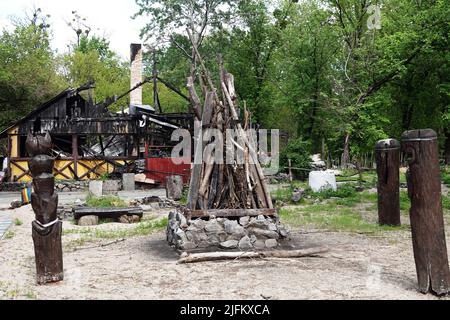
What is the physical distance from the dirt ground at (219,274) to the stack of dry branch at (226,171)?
1.10 metres

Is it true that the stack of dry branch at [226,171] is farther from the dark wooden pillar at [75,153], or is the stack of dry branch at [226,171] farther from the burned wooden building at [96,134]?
the dark wooden pillar at [75,153]

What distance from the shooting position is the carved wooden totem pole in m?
6.60

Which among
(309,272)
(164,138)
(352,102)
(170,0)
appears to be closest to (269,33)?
(170,0)

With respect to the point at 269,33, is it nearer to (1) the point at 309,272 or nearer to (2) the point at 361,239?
(2) the point at 361,239

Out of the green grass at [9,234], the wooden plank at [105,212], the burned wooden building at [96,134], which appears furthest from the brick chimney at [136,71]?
the green grass at [9,234]

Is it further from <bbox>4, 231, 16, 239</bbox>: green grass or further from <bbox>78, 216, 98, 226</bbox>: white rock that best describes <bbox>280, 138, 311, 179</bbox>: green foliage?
<bbox>4, 231, 16, 239</bbox>: green grass

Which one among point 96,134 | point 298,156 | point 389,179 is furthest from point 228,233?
point 96,134

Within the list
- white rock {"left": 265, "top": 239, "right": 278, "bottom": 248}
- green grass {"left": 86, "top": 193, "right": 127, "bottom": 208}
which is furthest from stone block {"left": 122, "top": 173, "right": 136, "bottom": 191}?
white rock {"left": 265, "top": 239, "right": 278, "bottom": 248}

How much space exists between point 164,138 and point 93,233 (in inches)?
608

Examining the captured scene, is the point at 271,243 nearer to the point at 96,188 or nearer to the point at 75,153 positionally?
the point at 96,188

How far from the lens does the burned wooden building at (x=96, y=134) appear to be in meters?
25.2

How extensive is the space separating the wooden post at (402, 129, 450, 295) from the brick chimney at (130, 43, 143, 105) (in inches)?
1032

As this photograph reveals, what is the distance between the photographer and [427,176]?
6.00 metres

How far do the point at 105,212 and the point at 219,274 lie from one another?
6.72 meters
